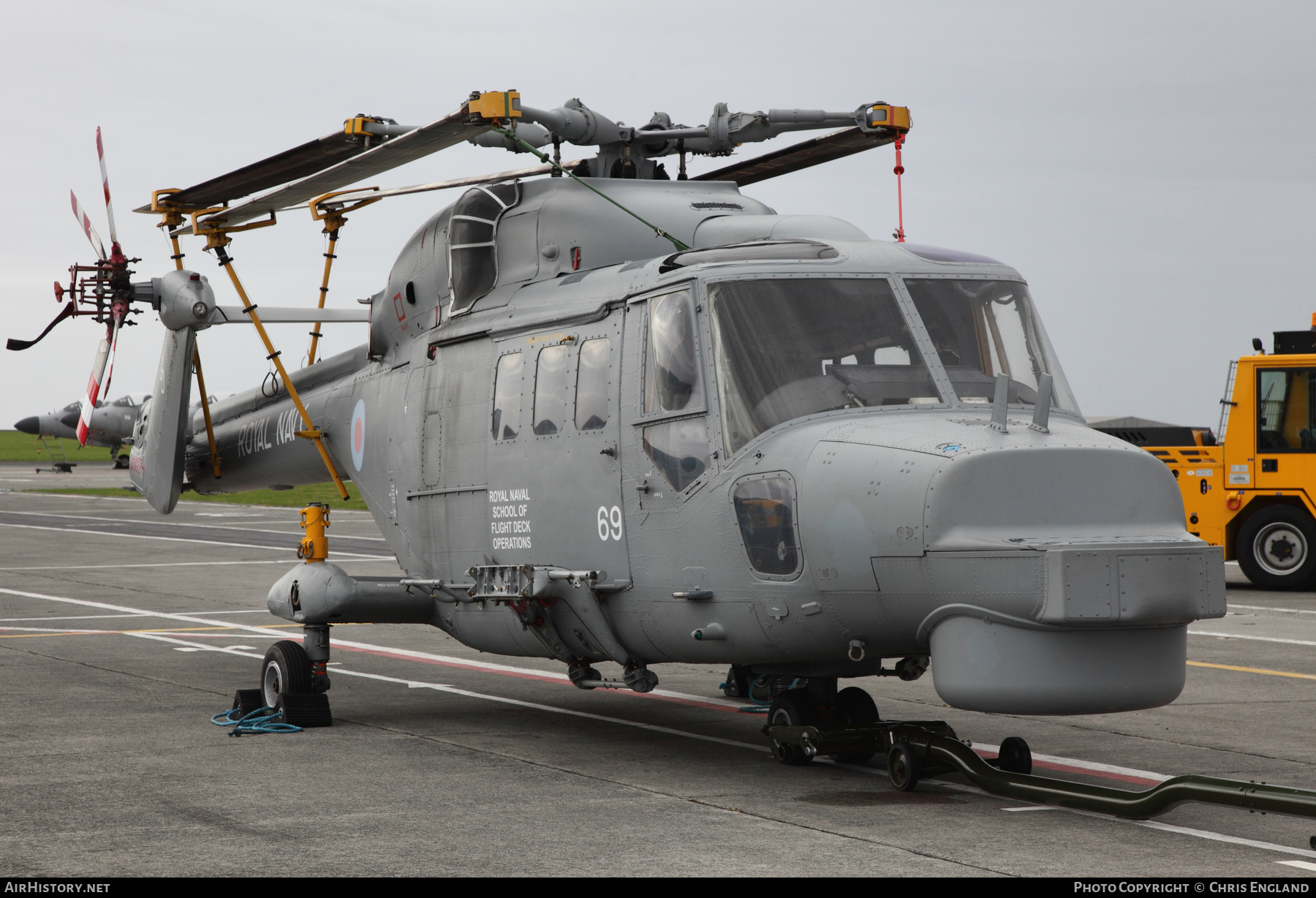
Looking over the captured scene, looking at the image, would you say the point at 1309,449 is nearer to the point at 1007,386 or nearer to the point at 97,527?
the point at 1007,386

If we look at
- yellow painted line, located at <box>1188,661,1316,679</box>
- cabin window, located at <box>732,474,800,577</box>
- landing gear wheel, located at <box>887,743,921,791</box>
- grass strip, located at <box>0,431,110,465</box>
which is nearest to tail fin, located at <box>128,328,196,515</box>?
cabin window, located at <box>732,474,800,577</box>

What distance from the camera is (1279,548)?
2162 cm

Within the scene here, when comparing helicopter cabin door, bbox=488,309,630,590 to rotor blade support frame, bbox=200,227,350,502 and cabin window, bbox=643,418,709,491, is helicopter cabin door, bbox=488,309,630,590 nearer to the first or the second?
cabin window, bbox=643,418,709,491

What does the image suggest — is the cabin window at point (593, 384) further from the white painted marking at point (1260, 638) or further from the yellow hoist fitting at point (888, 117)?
the white painted marking at point (1260, 638)

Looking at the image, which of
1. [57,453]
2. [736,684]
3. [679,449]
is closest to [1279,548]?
[736,684]

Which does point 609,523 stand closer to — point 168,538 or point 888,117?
point 888,117

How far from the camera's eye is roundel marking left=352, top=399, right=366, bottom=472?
1185 centimetres

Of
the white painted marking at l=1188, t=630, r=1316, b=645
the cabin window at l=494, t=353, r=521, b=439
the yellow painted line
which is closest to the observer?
the cabin window at l=494, t=353, r=521, b=439

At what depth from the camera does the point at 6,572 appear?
82.7 ft

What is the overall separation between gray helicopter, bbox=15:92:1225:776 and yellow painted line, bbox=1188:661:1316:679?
19.8 ft

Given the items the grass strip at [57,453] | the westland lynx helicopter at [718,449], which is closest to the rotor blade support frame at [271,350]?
the westland lynx helicopter at [718,449]

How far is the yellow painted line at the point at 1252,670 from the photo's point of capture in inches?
541

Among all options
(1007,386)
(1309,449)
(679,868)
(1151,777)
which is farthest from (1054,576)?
(1309,449)

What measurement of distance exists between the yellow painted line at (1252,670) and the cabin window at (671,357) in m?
8.23
